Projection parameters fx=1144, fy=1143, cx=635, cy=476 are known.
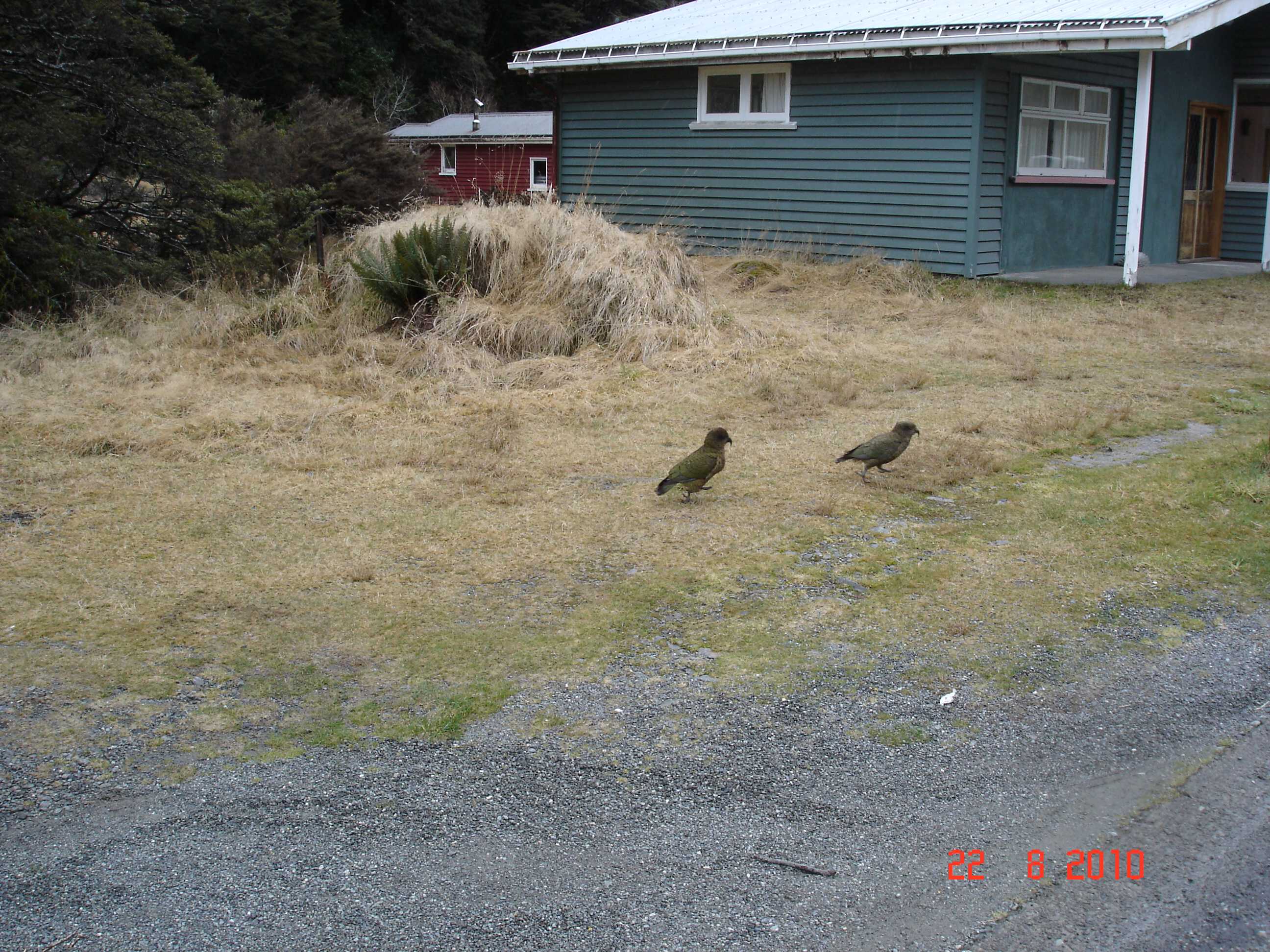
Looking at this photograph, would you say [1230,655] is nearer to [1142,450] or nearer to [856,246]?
[1142,450]

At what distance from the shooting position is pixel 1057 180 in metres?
13.9

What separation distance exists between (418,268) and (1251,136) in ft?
44.3

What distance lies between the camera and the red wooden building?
28.1m

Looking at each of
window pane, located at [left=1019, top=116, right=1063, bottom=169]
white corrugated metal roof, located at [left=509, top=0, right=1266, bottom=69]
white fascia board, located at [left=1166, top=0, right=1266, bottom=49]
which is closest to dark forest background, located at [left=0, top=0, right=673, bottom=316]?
white corrugated metal roof, located at [left=509, top=0, right=1266, bottom=69]

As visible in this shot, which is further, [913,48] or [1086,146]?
[1086,146]

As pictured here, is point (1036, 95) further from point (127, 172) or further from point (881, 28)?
point (127, 172)

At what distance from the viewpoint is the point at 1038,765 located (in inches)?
127

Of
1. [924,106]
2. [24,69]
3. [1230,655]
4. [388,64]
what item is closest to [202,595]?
[1230,655]

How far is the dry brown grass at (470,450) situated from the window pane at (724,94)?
4.53 metres

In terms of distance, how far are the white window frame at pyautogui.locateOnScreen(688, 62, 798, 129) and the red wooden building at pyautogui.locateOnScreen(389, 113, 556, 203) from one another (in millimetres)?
12238

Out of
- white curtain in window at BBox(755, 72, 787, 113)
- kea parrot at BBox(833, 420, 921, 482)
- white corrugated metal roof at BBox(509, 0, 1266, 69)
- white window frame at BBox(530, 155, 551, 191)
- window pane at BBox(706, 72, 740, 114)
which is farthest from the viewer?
white window frame at BBox(530, 155, 551, 191)

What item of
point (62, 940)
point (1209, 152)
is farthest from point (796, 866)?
point (1209, 152)

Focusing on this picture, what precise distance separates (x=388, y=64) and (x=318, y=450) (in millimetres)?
36468
